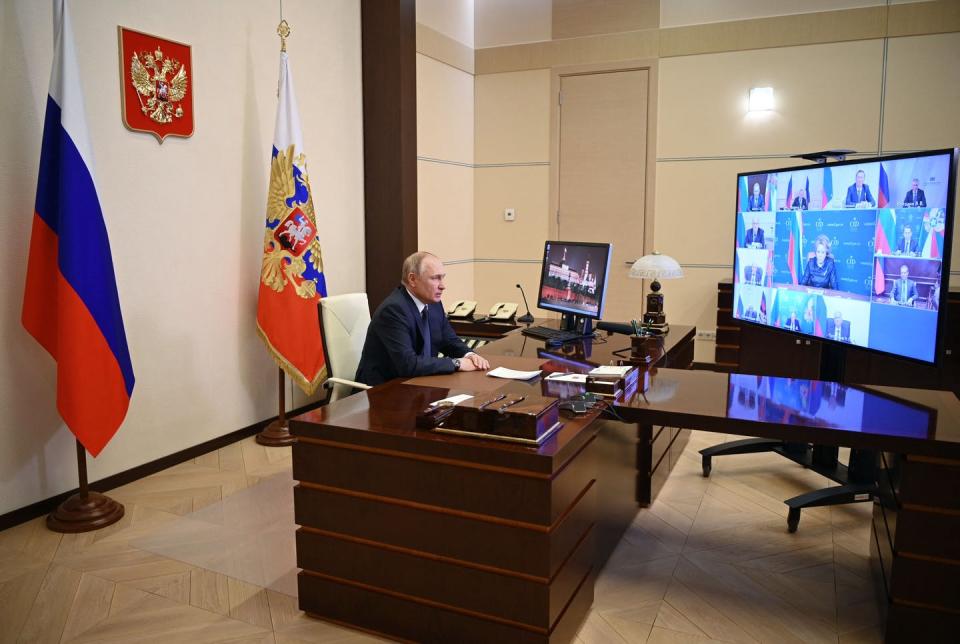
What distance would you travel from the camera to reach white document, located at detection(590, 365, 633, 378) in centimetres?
296

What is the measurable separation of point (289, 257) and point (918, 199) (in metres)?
3.18

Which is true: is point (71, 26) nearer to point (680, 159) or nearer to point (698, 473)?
point (698, 473)

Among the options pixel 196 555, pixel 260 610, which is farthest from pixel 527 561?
pixel 196 555

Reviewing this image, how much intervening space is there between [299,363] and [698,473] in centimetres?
237

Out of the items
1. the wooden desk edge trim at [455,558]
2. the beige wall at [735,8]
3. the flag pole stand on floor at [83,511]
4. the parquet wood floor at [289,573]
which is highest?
the beige wall at [735,8]

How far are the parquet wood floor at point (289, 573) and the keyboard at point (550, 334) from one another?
926 mm

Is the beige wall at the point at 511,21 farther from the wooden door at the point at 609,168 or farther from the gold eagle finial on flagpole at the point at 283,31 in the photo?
the gold eagle finial on flagpole at the point at 283,31

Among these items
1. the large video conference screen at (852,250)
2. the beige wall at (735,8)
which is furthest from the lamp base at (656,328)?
the beige wall at (735,8)

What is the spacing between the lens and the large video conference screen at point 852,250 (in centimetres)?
269

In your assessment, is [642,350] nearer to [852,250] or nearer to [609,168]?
[852,250]

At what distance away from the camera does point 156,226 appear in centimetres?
385

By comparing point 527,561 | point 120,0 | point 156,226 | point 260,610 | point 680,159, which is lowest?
point 260,610

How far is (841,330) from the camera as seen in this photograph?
10.3 ft

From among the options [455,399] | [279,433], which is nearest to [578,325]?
[455,399]
